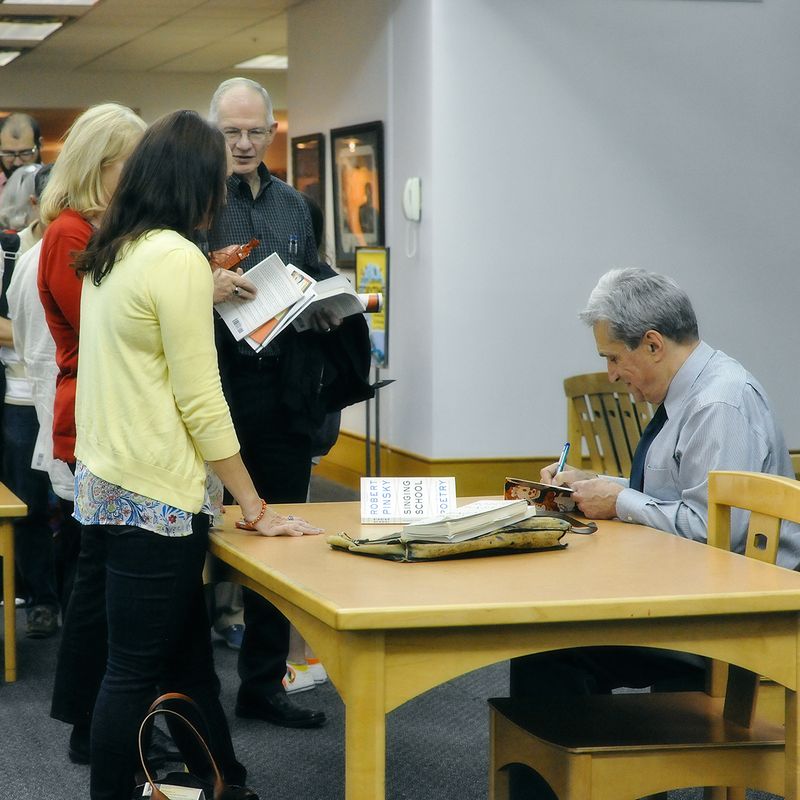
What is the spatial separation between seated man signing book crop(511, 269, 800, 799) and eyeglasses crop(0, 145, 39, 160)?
11.1ft

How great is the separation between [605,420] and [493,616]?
2947mm

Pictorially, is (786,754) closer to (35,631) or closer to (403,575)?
(403,575)

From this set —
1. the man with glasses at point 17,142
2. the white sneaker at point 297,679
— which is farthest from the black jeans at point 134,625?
the man with glasses at point 17,142

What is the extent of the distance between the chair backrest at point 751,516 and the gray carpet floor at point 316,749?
847mm

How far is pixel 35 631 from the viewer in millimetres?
4328

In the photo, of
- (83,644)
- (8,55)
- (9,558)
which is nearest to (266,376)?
(83,644)

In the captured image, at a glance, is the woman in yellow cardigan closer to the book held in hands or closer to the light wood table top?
the light wood table top

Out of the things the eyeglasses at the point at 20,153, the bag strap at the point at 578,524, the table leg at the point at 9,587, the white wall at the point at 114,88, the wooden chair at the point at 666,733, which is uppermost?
the white wall at the point at 114,88

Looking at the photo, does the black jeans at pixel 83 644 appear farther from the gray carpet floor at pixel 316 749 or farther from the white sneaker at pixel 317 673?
the white sneaker at pixel 317 673

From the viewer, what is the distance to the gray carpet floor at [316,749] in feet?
9.77

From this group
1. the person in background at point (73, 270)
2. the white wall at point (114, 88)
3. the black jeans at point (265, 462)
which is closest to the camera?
the person in background at point (73, 270)

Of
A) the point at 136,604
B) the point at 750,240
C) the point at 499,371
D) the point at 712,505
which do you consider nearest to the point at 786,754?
the point at 712,505

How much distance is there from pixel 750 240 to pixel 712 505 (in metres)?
4.63

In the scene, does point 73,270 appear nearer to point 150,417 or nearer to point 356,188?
point 150,417
